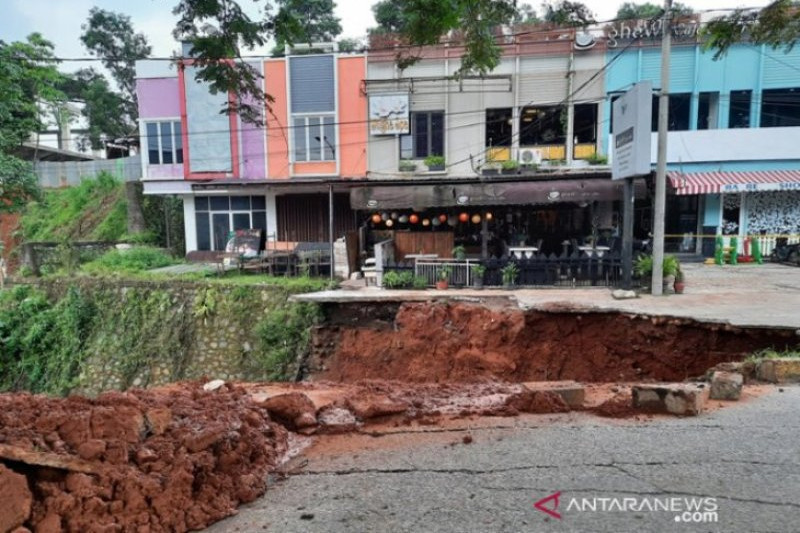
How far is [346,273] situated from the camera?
15.2 metres

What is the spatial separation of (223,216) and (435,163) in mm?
9653

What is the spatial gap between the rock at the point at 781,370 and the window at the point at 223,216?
1807 centimetres

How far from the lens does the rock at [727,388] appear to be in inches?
204

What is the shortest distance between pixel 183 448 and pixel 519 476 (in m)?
2.49

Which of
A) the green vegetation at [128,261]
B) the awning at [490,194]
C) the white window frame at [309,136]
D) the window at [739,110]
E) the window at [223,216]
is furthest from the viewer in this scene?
the window at [223,216]

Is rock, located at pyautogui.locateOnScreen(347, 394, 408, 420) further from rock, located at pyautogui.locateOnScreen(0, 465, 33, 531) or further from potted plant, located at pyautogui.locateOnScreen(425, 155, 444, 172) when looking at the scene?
potted plant, located at pyautogui.locateOnScreen(425, 155, 444, 172)

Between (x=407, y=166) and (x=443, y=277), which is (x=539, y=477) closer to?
(x=443, y=277)

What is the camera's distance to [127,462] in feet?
10.2

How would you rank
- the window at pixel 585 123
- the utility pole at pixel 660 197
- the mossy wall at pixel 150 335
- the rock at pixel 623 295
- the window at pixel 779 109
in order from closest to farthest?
the rock at pixel 623 295 → the utility pole at pixel 660 197 → the mossy wall at pixel 150 335 → the window at pixel 779 109 → the window at pixel 585 123

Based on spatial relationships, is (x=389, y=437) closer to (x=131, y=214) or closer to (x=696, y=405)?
(x=696, y=405)

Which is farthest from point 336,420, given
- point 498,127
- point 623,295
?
point 498,127

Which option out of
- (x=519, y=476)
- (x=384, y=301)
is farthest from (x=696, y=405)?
(x=384, y=301)

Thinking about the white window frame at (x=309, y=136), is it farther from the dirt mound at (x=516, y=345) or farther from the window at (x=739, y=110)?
the window at (x=739, y=110)

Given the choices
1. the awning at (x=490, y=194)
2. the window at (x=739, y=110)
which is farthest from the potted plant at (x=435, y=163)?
the window at (x=739, y=110)
